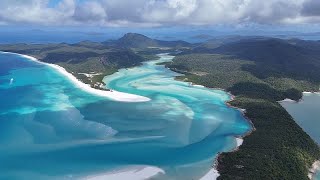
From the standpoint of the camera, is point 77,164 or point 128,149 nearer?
point 77,164

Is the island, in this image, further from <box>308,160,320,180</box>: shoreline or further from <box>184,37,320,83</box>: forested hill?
<box>308,160,320,180</box>: shoreline

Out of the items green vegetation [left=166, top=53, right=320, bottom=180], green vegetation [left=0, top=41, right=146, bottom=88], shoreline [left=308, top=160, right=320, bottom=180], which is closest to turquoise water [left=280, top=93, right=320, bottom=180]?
green vegetation [left=166, top=53, right=320, bottom=180]

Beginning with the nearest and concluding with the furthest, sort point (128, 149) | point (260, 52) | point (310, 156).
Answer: point (310, 156), point (128, 149), point (260, 52)

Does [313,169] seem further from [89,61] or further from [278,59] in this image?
[89,61]

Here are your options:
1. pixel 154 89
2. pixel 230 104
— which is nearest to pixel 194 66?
pixel 154 89

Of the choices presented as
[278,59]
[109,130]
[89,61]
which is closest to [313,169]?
[109,130]

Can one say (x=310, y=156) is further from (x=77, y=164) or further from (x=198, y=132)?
(x=77, y=164)
